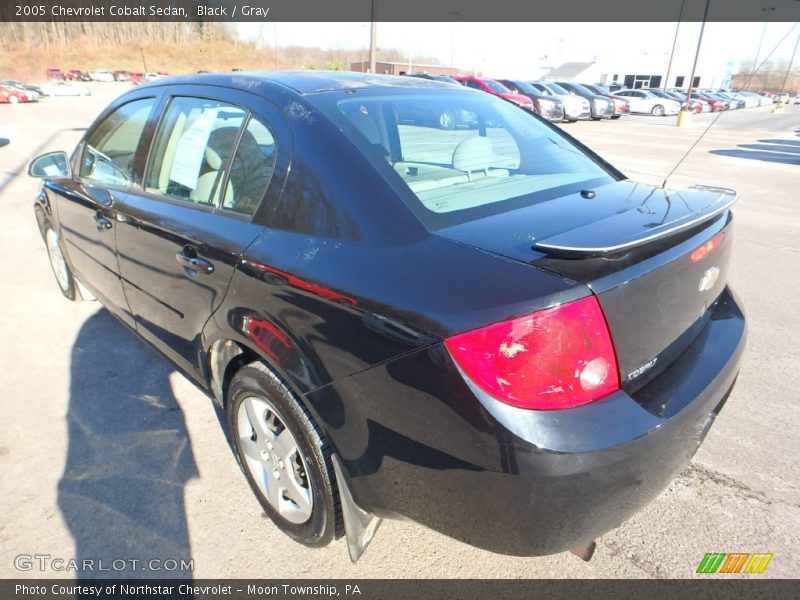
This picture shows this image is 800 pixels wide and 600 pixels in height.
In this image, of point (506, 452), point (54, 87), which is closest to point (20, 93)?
point (54, 87)

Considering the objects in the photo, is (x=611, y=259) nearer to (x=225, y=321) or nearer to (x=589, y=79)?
(x=225, y=321)

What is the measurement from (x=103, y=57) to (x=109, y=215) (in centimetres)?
8780

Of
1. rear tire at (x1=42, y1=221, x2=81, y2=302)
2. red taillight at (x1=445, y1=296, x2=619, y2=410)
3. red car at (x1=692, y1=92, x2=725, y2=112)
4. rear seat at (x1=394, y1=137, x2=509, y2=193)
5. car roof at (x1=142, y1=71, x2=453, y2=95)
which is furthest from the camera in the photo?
red car at (x1=692, y1=92, x2=725, y2=112)

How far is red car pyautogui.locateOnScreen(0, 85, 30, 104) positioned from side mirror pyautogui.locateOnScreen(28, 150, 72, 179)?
37117 millimetres

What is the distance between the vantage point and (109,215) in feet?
9.46

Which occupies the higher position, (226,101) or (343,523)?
(226,101)

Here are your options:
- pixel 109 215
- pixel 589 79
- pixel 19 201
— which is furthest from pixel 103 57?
pixel 109 215

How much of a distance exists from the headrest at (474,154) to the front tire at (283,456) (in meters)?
1.21

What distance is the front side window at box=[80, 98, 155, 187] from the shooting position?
285cm

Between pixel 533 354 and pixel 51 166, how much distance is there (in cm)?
381

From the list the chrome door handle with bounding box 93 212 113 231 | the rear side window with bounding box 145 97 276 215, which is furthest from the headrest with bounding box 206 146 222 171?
the chrome door handle with bounding box 93 212 113 231

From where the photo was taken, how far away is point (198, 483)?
2422 mm

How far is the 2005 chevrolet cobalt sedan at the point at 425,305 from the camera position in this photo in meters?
1.38

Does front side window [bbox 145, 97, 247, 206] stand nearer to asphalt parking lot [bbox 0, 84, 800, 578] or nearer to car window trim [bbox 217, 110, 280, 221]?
car window trim [bbox 217, 110, 280, 221]
